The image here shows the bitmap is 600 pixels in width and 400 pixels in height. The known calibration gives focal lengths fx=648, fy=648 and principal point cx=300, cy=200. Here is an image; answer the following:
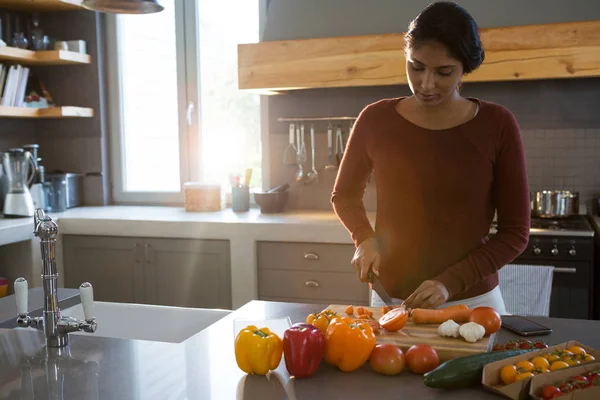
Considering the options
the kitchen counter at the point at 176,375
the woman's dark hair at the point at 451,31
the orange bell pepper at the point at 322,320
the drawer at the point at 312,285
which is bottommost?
the drawer at the point at 312,285

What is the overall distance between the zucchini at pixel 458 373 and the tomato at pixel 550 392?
0.14 metres

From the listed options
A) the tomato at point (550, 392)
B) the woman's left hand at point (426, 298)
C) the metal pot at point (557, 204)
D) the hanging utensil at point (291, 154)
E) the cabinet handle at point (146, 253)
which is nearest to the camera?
the tomato at point (550, 392)

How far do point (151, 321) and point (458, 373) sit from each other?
39.4 inches

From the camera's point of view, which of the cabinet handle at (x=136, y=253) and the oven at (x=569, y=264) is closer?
the oven at (x=569, y=264)

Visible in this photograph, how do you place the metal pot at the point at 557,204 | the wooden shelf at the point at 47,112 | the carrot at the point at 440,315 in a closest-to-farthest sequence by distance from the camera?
the carrot at the point at 440,315 → the metal pot at the point at 557,204 → the wooden shelf at the point at 47,112

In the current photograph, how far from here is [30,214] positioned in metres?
3.62

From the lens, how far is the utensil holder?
3799mm

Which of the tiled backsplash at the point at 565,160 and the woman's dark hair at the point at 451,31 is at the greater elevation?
the woman's dark hair at the point at 451,31

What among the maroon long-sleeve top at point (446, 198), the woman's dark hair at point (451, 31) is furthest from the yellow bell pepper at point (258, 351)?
the woman's dark hair at point (451, 31)

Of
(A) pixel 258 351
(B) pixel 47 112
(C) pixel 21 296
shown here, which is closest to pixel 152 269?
(B) pixel 47 112

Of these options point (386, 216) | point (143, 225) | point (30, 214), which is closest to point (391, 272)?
point (386, 216)

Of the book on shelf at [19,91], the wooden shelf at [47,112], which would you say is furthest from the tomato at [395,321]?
the book on shelf at [19,91]

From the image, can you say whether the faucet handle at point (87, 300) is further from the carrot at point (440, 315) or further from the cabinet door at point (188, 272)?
the cabinet door at point (188, 272)

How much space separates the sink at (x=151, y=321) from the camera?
1827 millimetres
